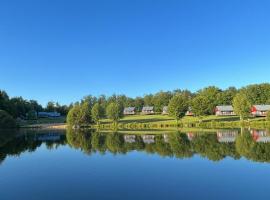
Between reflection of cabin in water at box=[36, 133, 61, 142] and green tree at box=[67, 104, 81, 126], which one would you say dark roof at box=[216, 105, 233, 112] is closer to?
green tree at box=[67, 104, 81, 126]

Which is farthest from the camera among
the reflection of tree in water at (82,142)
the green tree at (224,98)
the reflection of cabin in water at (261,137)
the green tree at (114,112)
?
the green tree at (224,98)

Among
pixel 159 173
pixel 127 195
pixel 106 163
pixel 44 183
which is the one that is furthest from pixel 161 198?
pixel 106 163

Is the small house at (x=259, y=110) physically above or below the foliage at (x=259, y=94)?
below

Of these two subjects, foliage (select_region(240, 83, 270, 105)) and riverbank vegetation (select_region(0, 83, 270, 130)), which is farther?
foliage (select_region(240, 83, 270, 105))

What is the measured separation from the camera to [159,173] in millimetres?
26406

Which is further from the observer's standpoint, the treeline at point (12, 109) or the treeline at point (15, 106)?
the treeline at point (15, 106)

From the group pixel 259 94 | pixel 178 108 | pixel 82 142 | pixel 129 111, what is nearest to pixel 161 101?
pixel 129 111

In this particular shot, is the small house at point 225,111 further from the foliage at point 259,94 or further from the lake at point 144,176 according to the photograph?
the lake at point 144,176

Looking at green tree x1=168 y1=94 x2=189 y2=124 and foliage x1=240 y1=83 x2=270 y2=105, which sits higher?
foliage x1=240 y1=83 x2=270 y2=105

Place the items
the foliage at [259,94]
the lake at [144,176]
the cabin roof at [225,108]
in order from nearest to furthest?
the lake at [144,176], the cabin roof at [225,108], the foliage at [259,94]

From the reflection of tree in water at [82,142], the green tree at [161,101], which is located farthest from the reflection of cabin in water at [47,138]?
the green tree at [161,101]

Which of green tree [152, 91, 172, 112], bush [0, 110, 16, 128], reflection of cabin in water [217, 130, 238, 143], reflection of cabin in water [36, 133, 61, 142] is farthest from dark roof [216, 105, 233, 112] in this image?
bush [0, 110, 16, 128]

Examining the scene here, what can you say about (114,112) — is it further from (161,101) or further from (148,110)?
(148,110)

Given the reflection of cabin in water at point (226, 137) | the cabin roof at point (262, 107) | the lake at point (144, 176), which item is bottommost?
the lake at point (144, 176)
